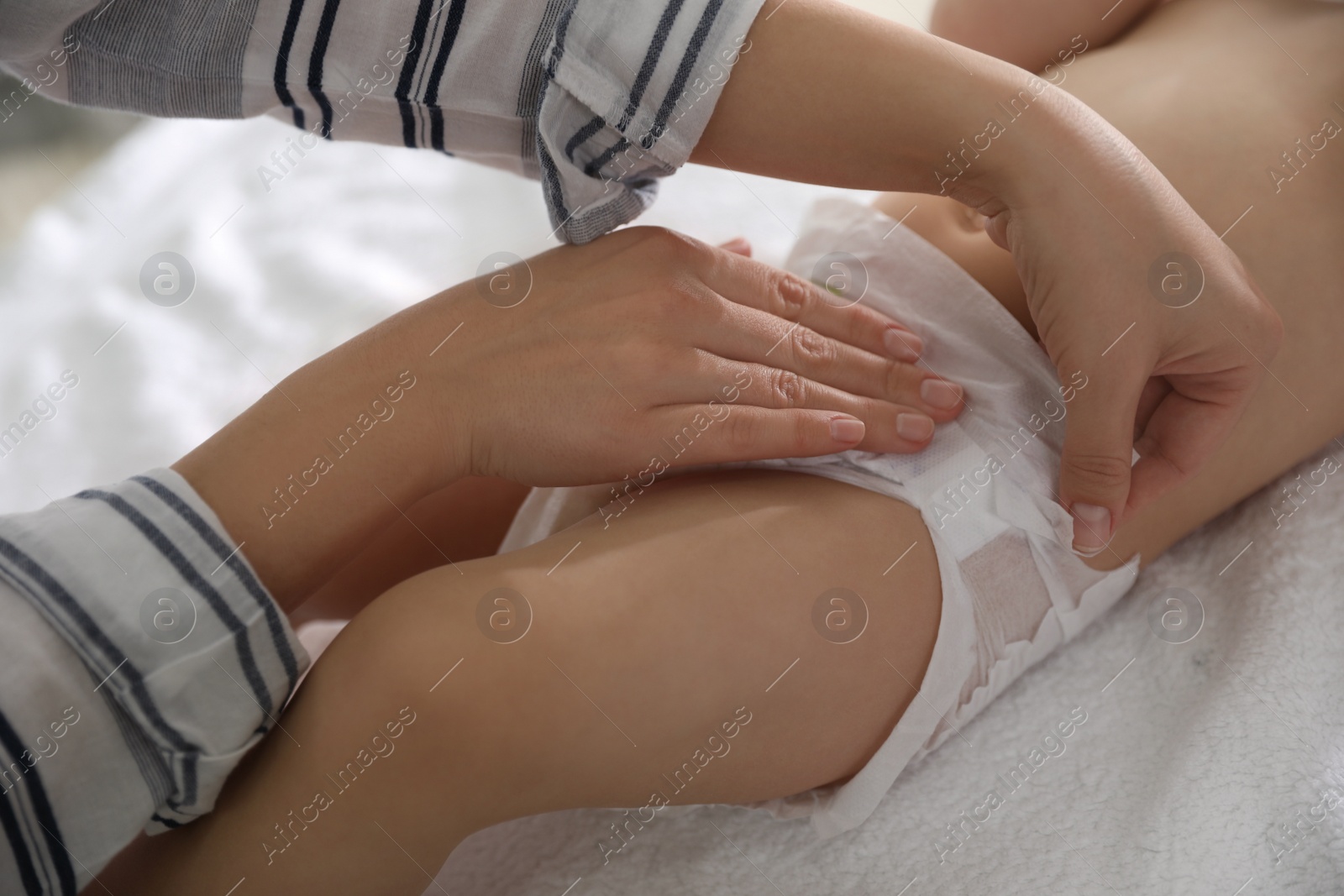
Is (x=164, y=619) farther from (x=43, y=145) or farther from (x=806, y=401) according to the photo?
(x=43, y=145)

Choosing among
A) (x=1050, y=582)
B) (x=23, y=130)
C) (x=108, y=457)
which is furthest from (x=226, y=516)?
(x=23, y=130)

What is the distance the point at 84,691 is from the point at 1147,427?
0.73 metres

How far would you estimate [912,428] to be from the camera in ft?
2.14

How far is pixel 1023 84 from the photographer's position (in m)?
0.62

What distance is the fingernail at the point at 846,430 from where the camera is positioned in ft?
2.10

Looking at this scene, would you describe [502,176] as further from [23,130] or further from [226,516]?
[23,130]

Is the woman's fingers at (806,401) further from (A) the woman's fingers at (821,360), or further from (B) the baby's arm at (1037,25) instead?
(B) the baby's arm at (1037,25)

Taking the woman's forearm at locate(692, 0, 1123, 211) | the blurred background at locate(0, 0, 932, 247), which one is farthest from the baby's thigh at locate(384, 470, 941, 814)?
the blurred background at locate(0, 0, 932, 247)

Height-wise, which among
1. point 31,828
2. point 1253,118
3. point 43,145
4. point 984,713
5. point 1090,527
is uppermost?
point 43,145

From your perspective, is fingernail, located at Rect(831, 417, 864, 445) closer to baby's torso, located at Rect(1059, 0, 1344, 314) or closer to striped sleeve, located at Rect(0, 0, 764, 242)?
striped sleeve, located at Rect(0, 0, 764, 242)

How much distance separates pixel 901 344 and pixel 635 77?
277 millimetres

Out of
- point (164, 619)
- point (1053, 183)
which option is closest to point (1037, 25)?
point (1053, 183)

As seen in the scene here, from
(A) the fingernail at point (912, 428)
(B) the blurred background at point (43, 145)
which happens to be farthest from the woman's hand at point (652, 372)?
(B) the blurred background at point (43, 145)

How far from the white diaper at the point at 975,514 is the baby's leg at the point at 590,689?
0.02 meters
